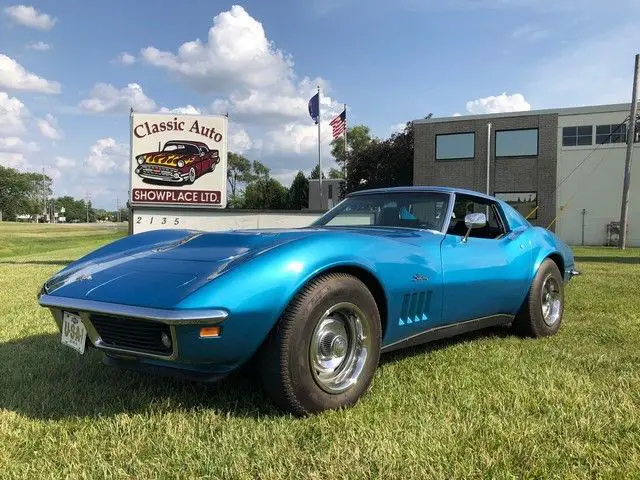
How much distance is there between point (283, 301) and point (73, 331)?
3.92 feet

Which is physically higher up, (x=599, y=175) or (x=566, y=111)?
(x=566, y=111)

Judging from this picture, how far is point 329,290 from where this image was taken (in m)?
2.81

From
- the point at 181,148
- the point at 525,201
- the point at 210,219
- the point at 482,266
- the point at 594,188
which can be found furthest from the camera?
the point at 525,201

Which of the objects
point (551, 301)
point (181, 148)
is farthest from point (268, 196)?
point (551, 301)

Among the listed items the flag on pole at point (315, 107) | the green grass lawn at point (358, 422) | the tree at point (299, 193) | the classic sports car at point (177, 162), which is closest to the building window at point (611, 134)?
the flag on pole at point (315, 107)

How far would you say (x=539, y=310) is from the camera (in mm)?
4691

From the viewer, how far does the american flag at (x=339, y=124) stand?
28.9m

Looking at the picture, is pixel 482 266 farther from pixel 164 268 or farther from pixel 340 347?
pixel 164 268

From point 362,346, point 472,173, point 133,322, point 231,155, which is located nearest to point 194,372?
point 133,322

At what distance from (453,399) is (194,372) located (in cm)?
140

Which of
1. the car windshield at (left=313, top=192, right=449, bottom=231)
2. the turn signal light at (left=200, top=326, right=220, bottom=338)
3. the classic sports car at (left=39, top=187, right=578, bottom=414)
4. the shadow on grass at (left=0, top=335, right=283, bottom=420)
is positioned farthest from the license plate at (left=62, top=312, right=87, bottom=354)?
Result: the car windshield at (left=313, top=192, right=449, bottom=231)

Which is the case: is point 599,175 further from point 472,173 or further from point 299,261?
point 299,261

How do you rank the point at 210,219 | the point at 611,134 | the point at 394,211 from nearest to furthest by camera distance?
the point at 394,211 < the point at 210,219 < the point at 611,134

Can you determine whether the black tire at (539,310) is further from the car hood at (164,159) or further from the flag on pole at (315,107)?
the flag on pole at (315,107)
